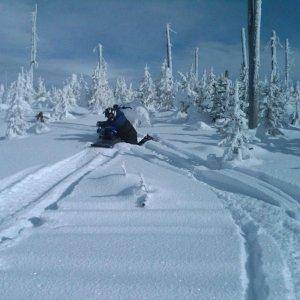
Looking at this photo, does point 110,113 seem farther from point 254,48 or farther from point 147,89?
point 147,89

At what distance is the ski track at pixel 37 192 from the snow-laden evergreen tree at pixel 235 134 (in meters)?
3.11

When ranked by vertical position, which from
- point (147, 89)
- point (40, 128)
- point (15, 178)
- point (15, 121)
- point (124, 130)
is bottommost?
point (15, 178)

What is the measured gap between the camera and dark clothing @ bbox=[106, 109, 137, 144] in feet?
49.5

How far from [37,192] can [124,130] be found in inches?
290

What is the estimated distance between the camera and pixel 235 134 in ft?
35.0

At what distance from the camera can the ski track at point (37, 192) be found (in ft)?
20.2

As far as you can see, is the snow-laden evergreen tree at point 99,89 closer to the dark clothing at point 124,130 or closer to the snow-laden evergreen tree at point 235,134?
the dark clothing at point 124,130

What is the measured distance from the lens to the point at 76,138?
1616cm

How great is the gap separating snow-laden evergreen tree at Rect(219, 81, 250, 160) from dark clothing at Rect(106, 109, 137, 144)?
473 centimetres

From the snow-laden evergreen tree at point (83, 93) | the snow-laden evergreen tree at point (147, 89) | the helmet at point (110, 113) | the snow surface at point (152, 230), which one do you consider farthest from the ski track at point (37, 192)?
the snow-laden evergreen tree at point (83, 93)

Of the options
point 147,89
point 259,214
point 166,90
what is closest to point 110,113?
→ point 259,214

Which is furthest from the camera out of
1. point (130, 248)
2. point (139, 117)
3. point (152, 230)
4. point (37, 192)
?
point (139, 117)

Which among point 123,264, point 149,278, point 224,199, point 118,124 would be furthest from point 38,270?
point 118,124

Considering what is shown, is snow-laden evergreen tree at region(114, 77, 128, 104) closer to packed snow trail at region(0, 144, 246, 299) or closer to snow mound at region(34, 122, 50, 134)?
snow mound at region(34, 122, 50, 134)
